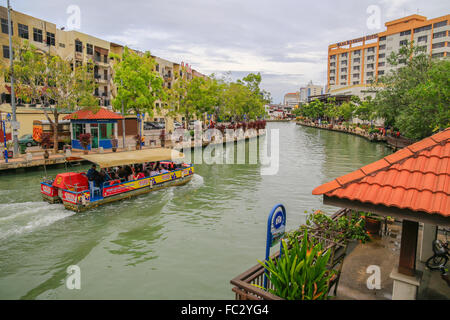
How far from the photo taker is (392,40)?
3452 inches

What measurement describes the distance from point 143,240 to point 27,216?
5681 mm

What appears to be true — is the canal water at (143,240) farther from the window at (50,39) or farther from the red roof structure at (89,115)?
the window at (50,39)

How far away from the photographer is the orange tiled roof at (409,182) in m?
4.56

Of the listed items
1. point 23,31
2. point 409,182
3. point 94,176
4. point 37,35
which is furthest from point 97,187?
point 37,35

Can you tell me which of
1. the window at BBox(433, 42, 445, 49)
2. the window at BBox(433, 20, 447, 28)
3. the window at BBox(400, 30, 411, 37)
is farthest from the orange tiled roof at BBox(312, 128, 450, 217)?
the window at BBox(400, 30, 411, 37)

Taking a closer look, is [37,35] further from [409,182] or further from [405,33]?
[405,33]

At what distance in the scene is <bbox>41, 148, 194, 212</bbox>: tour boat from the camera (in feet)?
48.1

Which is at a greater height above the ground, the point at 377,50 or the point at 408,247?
the point at 377,50

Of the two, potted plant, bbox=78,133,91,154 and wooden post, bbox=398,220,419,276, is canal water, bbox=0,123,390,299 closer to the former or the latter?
wooden post, bbox=398,220,419,276

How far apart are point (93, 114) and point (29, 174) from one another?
8372 millimetres

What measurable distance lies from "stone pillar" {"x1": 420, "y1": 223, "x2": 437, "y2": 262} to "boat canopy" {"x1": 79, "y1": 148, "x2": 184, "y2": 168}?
12.6 meters

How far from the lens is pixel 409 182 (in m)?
4.88
